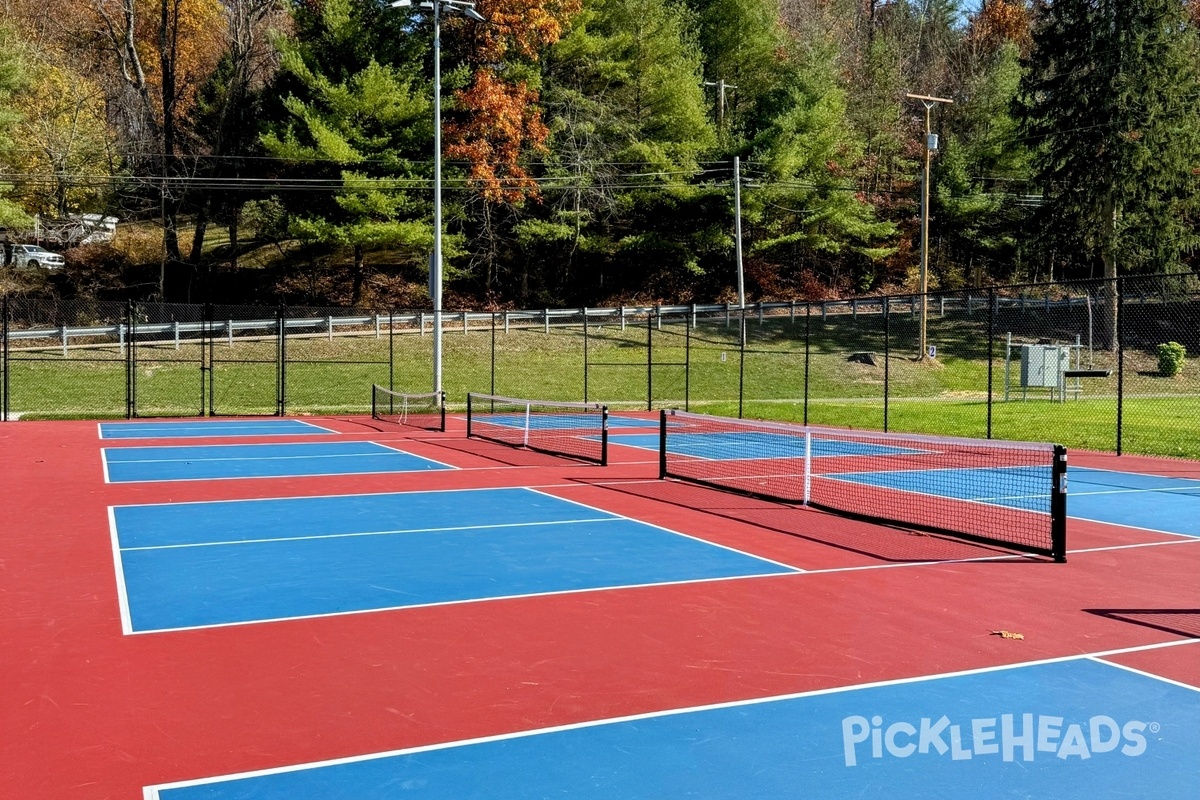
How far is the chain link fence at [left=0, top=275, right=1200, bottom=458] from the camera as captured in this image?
2775 centimetres

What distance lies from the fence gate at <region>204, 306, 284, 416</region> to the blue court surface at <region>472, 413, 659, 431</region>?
6449 millimetres

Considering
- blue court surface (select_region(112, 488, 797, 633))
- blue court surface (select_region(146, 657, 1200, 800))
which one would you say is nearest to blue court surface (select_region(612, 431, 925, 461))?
blue court surface (select_region(112, 488, 797, 633))

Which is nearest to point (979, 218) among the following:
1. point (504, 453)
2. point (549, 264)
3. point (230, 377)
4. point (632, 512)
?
point (549, 264)

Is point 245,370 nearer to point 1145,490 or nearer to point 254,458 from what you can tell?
point 254,458

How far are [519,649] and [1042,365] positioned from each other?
28037 millimetres

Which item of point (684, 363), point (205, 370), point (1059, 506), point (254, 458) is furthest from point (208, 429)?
point (1059, 506)

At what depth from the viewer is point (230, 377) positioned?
110 feet

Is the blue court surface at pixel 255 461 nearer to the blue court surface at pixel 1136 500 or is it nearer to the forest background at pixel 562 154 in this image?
the blue court surface at pixel 1136 500

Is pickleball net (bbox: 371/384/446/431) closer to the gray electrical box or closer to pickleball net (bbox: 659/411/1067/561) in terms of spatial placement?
pickleball net (bbox: 659/411/1067/561)

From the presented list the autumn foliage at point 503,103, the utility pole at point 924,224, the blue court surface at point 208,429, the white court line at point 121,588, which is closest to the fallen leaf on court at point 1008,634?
the white court line at point 121,588

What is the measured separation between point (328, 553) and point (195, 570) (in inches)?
51.1

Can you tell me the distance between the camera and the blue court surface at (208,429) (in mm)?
23656

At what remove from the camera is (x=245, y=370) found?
3469 cm

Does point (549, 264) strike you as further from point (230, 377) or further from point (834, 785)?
point (834, 785)
